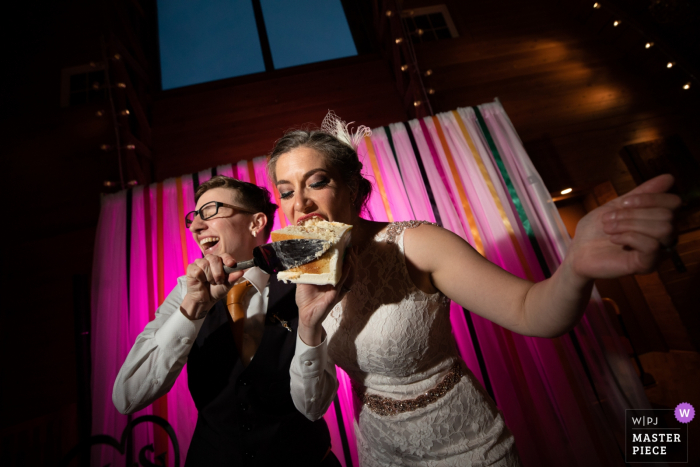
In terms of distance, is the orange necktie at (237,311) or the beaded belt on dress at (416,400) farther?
the orange necktie at (237,311)

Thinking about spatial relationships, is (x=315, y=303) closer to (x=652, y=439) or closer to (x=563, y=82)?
(x=652, y=439)

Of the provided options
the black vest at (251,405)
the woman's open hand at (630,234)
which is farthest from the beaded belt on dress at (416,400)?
the woman's open hand at (630,234)

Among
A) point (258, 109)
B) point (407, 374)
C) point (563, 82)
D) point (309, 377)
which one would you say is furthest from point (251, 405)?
point (563, 82)

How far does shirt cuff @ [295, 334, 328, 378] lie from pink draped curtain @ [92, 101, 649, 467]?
1.63m

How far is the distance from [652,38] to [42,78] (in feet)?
31.1

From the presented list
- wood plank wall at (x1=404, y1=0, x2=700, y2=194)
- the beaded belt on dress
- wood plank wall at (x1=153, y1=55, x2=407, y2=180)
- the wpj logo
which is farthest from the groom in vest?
wood plank wall at (x1=404, y1=0, x2=700, y2=194)

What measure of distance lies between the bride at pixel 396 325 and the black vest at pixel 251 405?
6.2 inches

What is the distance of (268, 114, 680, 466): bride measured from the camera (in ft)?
3.56

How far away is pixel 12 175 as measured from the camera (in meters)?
4.23

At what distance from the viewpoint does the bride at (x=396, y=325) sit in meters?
1.08

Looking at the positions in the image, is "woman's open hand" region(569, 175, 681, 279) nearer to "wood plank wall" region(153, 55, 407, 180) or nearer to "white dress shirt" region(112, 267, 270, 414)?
"white dress shirt" region(112, 267, 270, 414)

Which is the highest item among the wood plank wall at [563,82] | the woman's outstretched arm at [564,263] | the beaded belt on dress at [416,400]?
the wood plank wall at [563,82]

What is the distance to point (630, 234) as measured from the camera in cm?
61

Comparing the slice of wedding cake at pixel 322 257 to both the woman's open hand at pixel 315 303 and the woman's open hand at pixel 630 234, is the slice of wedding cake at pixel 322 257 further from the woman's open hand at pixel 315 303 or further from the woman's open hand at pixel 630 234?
the woman's open hand at pixel 630 234
